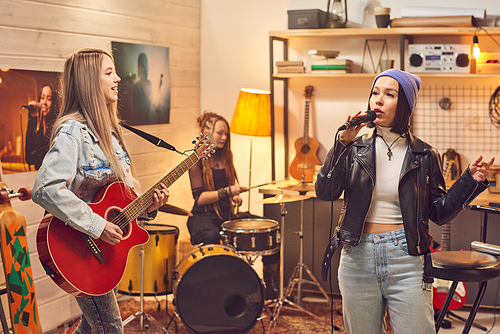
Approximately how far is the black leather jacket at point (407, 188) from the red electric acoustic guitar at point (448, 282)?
1.47 meters

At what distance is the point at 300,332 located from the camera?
3271 millimetres

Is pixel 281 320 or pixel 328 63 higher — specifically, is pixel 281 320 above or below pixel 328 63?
below

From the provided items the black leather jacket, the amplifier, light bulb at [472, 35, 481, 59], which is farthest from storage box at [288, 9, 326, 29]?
the black leather jacket

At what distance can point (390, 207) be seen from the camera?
1.89 m

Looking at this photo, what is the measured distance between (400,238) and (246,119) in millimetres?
2362

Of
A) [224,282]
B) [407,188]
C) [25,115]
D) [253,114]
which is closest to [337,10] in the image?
[253,114]

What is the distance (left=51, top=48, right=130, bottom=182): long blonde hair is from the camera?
2.08 m

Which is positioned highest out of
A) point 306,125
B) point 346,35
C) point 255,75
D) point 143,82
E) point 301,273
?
point 346,35

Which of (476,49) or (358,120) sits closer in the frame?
(358,120)

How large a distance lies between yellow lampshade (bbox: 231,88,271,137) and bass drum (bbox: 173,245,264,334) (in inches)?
49.5

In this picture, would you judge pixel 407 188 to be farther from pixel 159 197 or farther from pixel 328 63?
pixel 328 63

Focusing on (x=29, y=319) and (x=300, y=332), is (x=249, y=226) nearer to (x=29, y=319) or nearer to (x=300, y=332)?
(x=300, y=332)

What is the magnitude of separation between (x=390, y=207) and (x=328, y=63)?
235 cm

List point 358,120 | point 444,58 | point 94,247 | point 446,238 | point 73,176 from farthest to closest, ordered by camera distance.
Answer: point 444,58
point 446,238
point 94,247
point 73,176
point 358,120
